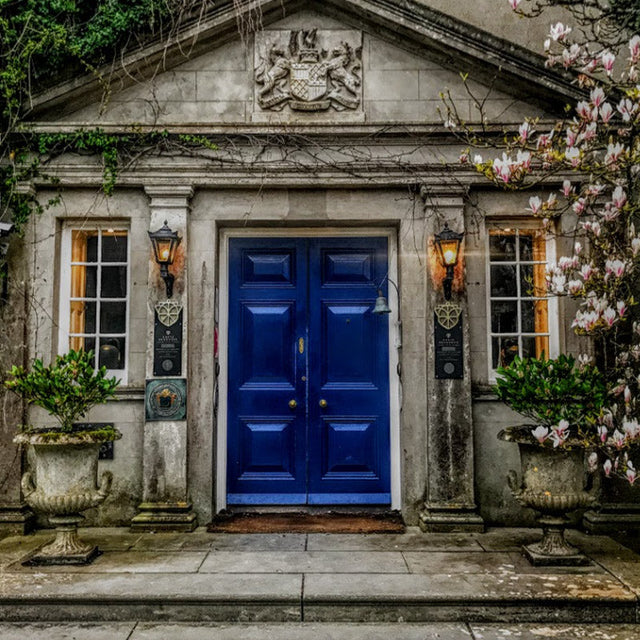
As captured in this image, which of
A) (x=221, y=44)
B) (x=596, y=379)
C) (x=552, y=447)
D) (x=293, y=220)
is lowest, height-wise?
(x=552, y=447)

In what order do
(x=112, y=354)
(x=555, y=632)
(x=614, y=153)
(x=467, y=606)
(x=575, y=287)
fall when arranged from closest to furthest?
(x=555, y=632), (x=467, y=606), (x=614, y=153), (x=575, y=287), (x=112, y=354)

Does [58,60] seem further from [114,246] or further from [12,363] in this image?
[12,363]

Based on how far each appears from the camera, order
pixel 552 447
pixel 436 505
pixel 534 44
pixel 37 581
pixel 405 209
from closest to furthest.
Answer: pixel 37 581 → pixel 552 447 → pixel 436 505 → pixel 405 209 → pixel 534 44

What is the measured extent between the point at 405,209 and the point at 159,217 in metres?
2.63

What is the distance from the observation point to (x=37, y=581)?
5.15 m

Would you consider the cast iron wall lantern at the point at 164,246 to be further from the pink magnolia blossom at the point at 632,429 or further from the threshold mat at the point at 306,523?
the pink magnolia blossom at the point at 632,429

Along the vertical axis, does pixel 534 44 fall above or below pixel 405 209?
above

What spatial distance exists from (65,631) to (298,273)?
410cm

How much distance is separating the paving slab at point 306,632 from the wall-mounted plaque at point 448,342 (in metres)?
2.62

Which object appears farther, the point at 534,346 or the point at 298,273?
the point at 298,273

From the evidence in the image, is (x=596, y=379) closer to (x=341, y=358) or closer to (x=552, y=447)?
(x=552, y=447)

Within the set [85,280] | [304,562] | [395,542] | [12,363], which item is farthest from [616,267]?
[12,363]

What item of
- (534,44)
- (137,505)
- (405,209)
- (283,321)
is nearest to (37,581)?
(137,505)

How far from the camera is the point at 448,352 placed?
6.71 metres
